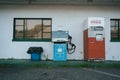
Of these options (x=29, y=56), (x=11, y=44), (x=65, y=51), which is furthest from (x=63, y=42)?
(x=11, y=44)

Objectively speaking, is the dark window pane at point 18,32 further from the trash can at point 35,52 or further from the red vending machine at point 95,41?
the red vending machine at point 95,41

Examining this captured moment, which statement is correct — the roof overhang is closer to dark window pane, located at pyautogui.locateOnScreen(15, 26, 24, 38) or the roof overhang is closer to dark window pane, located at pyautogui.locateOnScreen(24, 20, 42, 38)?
dark window pane, located at pyautogui.locateOnScreen(24, 20, 42, 38)

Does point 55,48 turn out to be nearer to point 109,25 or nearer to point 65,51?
point 65,51

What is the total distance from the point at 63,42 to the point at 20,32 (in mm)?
3048

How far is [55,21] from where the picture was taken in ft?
45.7

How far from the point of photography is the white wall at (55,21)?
13.8 metres

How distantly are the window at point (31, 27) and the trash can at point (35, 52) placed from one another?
39.5 inches

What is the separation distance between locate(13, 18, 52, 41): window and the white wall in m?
0.27

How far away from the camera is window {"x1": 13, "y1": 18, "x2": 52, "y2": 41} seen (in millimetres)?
14039

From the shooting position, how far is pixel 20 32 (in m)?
14.0

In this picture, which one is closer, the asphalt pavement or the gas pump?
the asphalt pavement

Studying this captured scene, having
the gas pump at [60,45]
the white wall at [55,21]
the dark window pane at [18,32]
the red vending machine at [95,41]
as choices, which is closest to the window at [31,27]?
the dark window pane at [18,32]

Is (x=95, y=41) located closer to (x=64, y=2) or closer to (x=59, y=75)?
(x=64, y=2)

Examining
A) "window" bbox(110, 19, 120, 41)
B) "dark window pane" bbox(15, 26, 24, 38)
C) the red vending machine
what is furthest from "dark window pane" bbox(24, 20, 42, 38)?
"window" bbox(110, 19, 120, 41)
